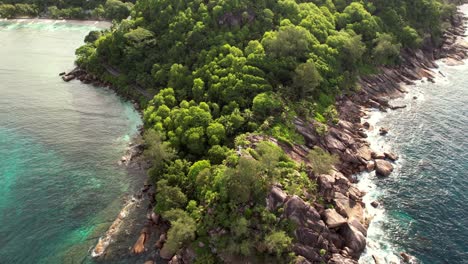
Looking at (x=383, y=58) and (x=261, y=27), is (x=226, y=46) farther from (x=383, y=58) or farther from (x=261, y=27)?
(x=383, y=58)

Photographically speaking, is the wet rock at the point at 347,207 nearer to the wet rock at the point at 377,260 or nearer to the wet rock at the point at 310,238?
the wet rock at the point at 377,260

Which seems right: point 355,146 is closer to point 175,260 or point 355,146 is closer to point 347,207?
point 347,207

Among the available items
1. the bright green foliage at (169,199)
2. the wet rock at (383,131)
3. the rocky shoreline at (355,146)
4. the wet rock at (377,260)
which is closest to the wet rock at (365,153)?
the rocky shoreline at (355,146)

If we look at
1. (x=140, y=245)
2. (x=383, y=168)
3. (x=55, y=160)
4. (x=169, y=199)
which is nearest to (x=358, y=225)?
(x=383, y=168)

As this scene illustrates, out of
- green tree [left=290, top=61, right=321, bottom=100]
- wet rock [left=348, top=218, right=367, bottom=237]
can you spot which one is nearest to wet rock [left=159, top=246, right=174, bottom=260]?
wet rock [left=348, top=218, right=367, bottom=237]

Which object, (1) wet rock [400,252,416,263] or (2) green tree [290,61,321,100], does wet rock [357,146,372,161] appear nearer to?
(2) green tree [290,61,321,100]

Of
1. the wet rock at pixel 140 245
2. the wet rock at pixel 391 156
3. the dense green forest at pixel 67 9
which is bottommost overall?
the wet rock at pixel 140 245

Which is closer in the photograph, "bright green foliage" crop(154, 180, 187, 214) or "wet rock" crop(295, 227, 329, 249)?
"wet rock" crop(295, 227, 329, 249)
